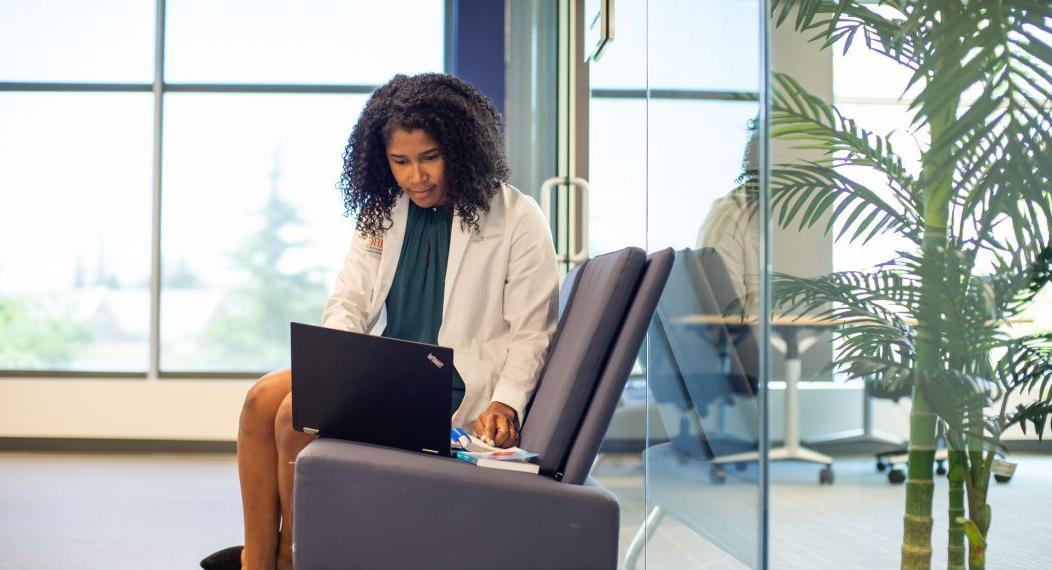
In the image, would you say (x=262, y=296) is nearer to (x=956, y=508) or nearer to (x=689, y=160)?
(x=689, y=160)

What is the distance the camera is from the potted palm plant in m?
1.06

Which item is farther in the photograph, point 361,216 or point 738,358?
point 361,216

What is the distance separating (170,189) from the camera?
5.65 meters

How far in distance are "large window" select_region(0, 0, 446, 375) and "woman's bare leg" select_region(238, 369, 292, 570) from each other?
12.4ft

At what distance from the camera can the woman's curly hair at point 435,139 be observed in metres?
2.12

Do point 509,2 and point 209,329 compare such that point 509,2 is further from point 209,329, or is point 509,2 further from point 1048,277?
point 1048,277

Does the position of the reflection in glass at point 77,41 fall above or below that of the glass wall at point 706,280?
above

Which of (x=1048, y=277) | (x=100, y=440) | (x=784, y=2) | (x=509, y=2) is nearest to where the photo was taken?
(x=1048, y=277)

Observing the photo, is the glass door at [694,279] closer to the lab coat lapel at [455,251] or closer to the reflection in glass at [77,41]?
the lab coat lapel at [455,251]

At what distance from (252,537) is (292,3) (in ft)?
14.7

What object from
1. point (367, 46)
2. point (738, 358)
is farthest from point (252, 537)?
point (367, 46)

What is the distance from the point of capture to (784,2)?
4.12 ft

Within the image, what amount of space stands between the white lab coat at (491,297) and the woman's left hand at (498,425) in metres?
0.08

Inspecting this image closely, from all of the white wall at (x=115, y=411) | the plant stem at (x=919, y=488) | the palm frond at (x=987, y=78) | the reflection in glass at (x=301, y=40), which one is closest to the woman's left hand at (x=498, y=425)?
the plant stem at (x=919, y=488)
